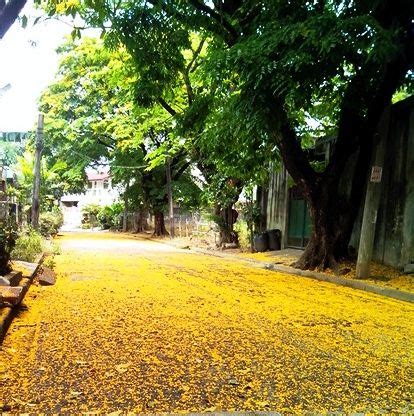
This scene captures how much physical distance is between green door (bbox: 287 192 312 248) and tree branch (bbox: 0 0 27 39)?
1172cm

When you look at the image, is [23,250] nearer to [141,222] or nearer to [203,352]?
[203,352]

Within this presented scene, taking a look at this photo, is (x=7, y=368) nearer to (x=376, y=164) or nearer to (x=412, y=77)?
(x=376, y=164)

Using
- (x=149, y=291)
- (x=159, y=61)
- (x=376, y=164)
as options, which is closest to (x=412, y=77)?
(x=376, y=164)

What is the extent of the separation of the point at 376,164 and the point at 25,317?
697 cm

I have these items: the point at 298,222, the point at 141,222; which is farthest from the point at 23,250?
the point at 141,222

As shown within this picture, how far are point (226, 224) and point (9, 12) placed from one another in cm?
1390

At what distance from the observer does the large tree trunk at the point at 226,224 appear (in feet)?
53.7

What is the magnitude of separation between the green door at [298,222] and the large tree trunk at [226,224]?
8.25 ft

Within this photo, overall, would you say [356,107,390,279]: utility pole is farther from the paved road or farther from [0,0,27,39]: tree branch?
[0,0,27,39]: tree branch

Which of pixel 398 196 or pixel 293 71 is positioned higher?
pixel 293 71

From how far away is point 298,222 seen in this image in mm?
14281

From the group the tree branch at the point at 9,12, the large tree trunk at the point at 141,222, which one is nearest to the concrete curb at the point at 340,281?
the tree branch at the point at 9,12

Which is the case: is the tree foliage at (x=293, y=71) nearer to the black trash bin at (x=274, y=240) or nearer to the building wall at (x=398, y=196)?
the building wall at (x=398, y=196)

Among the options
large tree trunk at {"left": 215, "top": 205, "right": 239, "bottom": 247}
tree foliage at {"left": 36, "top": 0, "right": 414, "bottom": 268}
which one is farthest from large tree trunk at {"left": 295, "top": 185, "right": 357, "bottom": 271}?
large tree trunk at {"left": 215, "top": 205, "right": 239, "bottom": 247}
